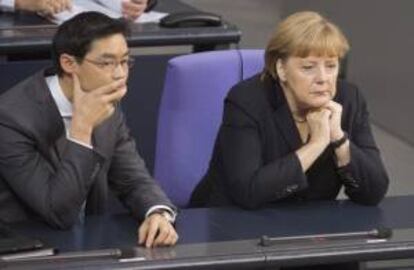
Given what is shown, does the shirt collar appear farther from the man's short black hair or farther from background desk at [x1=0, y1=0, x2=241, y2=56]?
background desk at [x1=0, y1=0, x2=241, y2=56]

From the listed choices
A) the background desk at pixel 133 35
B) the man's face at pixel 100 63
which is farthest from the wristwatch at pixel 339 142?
the background desk at pixel 133 35

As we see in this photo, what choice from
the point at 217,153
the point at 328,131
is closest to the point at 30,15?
the point at 217,153

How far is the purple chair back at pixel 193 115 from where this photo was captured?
2.94m

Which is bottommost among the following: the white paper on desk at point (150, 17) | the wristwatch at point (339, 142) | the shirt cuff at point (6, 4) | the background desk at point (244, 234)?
the background desk at point (244, 234)

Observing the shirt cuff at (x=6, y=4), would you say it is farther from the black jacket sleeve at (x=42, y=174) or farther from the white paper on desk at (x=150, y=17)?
the black jacket sleeve at (x=42, y=174)

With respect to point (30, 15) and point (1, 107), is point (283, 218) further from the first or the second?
point (30, 15)

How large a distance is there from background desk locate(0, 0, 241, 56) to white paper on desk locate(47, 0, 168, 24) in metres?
0.04

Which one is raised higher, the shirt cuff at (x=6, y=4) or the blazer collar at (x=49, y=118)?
the shirt cuff at (x=6, y=4)

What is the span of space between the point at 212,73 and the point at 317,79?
1.60ft

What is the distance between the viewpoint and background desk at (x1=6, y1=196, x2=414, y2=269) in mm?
2049

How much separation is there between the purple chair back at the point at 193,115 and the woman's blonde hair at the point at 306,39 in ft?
1.18

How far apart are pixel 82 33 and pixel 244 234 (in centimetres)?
60

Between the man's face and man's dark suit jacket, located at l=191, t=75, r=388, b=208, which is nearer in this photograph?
the man's face

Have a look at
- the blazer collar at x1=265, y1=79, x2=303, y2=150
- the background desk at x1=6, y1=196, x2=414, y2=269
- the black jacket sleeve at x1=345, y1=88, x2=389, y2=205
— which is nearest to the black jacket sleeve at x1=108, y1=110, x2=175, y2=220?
the background desk at x1=6, y1=196, x2=414, y2=269
